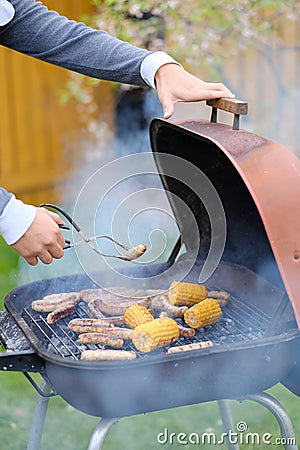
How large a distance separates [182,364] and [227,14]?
3.50 meters

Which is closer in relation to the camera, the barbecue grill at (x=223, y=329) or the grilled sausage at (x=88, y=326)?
the barbecue grill at (x=223, y=329)

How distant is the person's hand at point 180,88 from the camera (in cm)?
192

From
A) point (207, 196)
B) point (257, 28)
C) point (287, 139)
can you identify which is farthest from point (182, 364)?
point (287, 139)

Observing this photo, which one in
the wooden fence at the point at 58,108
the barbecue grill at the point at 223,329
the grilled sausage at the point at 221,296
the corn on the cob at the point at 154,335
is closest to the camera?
the barbecue grill at the point at 223,329

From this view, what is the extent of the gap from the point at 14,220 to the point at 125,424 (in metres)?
1.51

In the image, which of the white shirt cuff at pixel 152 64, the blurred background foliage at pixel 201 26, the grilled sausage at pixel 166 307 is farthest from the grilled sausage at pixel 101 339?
the blurred background foliage at pixel 201 26

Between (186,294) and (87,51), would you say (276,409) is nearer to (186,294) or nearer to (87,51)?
(186,294)

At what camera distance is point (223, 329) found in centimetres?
196

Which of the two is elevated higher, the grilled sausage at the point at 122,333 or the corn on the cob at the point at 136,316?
the corn on the cob at the point at 136,316

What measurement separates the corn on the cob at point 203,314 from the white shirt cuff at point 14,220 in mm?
572

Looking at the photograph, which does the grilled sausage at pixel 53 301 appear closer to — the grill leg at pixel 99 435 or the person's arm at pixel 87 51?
the grill leg at pixel 99 435

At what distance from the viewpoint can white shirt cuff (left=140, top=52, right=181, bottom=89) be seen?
1.96 meters

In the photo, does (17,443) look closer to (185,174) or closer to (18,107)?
(185,174)

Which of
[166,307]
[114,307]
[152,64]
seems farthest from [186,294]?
[152,64]
